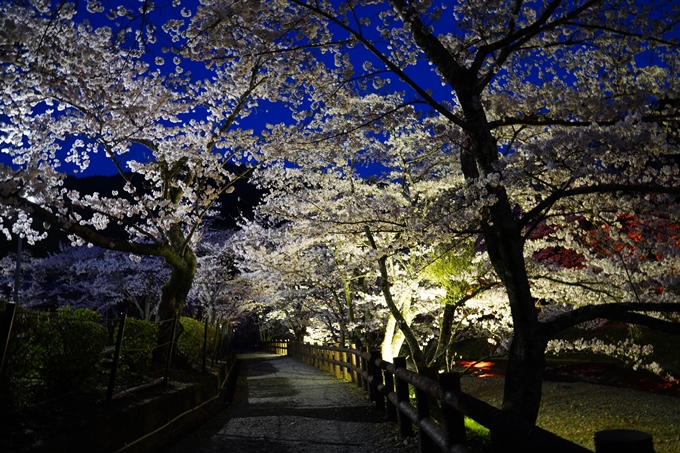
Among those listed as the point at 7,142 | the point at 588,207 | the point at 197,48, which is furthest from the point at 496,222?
the point at 7,142

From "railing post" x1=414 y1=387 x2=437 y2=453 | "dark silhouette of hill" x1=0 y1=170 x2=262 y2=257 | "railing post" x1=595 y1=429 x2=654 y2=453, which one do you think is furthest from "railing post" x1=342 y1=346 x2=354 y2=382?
"dark silhouette of hill" x1=0 y1=170 x2=262 y2=257

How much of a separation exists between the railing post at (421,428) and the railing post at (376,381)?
296 centimetres

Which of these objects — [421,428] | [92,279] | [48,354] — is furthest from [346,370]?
[92,279]

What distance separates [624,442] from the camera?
5.96ft

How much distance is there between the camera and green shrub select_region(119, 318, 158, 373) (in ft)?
25.0

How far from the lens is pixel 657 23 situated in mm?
5930

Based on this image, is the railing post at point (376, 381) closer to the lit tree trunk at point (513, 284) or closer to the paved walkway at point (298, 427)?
the paved walkway at point (298, 427)

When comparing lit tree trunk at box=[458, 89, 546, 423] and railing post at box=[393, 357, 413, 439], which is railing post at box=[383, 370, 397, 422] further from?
lit tree trunk at box=[458, 89, 546, 423]

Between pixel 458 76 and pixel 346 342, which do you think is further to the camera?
pixel 346 342

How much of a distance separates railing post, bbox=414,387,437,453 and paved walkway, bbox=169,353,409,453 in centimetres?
85

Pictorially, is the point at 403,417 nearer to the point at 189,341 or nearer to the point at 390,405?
the point at 390,405

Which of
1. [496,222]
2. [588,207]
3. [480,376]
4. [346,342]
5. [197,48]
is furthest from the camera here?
[480,376]

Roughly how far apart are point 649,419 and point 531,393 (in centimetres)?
879

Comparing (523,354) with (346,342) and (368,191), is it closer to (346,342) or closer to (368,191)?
(368,191)
